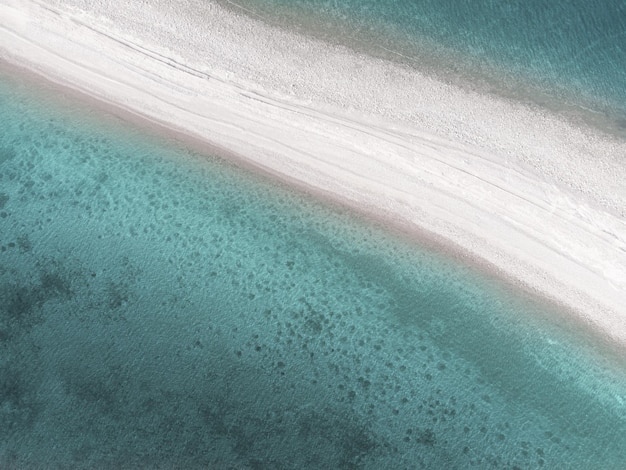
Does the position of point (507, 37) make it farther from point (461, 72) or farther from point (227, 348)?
point (227, 348)

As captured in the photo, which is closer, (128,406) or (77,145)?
(128,406)

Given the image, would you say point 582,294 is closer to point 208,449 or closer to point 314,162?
point 314,162

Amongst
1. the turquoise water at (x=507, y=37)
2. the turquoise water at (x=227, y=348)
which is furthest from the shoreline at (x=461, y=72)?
the turquoise water at (x=227, y=348)

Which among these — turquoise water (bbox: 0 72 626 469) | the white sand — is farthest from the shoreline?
turquoise water (bbox: 0 72 626 469)

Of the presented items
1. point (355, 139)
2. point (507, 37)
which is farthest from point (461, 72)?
point (355, 139)

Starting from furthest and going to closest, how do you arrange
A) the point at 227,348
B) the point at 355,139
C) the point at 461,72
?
the point at 461,72, the point at 355,139, the point at 227,348

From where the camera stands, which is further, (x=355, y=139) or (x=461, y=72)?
(x=461, y=72)

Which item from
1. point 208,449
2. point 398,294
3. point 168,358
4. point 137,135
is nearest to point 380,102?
point 398,294
